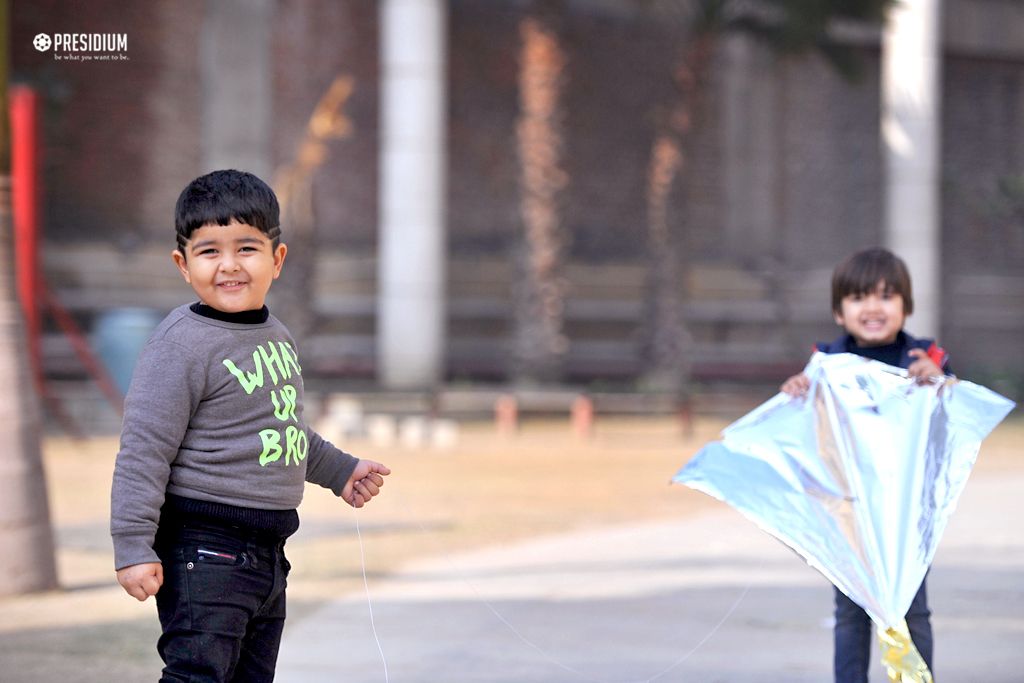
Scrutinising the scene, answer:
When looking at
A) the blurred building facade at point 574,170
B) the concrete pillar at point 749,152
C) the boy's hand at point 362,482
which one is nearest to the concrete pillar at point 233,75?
the blurred building facade at point 574,170

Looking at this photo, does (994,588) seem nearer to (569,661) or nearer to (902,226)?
(569,661)

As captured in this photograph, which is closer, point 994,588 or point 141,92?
point 994,588

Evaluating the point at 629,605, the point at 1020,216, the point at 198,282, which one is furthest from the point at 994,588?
the point at 1020,216

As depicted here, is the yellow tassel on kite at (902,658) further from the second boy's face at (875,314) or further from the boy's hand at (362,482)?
the boy's hand at (362,482)

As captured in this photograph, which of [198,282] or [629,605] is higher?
[198,282]

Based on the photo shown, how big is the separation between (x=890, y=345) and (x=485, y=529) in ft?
15.9

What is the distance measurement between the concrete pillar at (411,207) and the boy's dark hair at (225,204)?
663 inches

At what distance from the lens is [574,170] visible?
27.0 m

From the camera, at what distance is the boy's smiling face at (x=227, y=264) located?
3.27 m

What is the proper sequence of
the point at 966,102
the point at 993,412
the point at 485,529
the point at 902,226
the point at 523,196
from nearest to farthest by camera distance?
the point at 993,412 → the point at 485,529 → the point at 523,196 → the point at 902,226 → the point at 966,102

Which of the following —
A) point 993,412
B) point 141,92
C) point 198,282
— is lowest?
point 993,412

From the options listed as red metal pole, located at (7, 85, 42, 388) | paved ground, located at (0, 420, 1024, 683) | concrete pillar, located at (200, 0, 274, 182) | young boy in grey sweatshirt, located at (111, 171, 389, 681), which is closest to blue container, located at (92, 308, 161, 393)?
red metal pole, located at (7, 85, 42, 388)

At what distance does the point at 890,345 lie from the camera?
16.0 ft

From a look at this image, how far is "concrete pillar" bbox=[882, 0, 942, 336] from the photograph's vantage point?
73.3 ft
